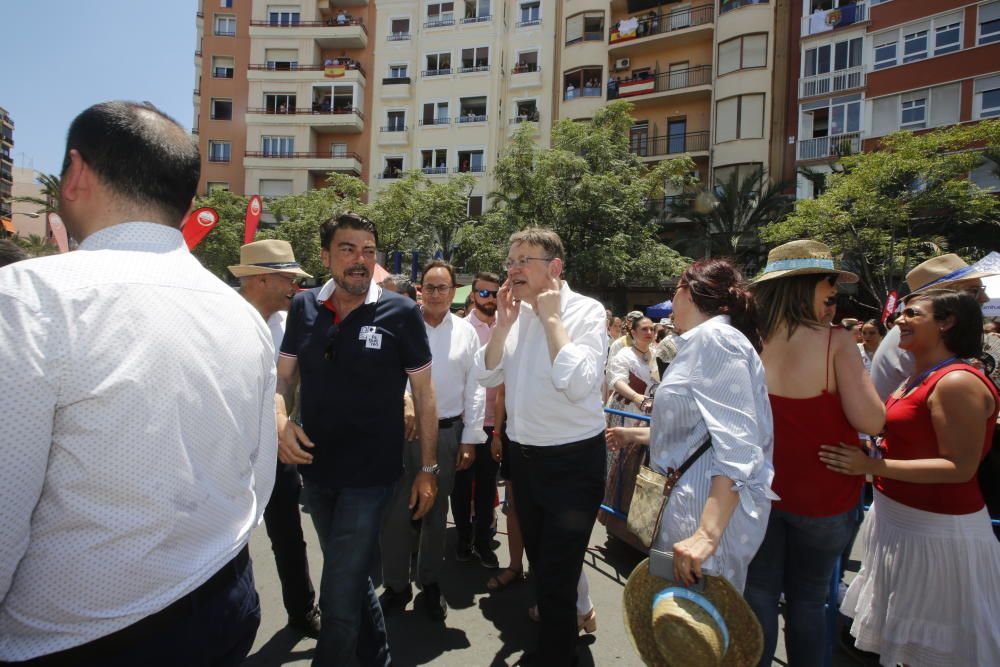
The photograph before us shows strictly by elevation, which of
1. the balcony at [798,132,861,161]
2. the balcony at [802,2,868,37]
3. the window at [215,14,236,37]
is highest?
the window at [215,14,236,37]

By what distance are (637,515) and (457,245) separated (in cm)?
2337

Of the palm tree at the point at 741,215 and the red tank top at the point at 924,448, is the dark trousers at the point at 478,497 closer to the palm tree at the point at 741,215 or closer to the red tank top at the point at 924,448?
the red tank top at the point at 924,448

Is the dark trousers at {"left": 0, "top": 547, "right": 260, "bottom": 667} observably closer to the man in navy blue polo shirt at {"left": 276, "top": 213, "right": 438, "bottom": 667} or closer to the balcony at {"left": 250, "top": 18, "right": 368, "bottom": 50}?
the man in navy blue polo shirt at {"left": 276, "top": 213, "right": 438, "bottom": 667}

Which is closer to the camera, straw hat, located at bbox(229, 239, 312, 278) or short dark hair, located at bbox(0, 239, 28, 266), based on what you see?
short dark hair, located at bbox(0, 239, 28, 266)

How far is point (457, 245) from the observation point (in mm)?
26109

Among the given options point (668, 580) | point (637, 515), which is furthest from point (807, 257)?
point (637, 515)

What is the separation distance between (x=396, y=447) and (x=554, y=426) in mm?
803

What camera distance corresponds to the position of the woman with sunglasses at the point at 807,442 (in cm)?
248

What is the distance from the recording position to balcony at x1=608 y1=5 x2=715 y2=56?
28.8 meters

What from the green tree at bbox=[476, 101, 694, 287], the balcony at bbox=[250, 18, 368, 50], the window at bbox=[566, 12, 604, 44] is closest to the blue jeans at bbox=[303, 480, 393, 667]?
the green tree at bbox=[476, 101, 694, 287]

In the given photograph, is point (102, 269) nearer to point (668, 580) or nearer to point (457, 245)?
point (668, 580)

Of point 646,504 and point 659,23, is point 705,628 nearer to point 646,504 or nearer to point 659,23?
point 646,504

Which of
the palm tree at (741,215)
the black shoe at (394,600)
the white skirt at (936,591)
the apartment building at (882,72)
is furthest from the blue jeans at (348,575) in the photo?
the apartment building at (882,72)

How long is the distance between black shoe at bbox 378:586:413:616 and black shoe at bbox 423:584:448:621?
14cm
